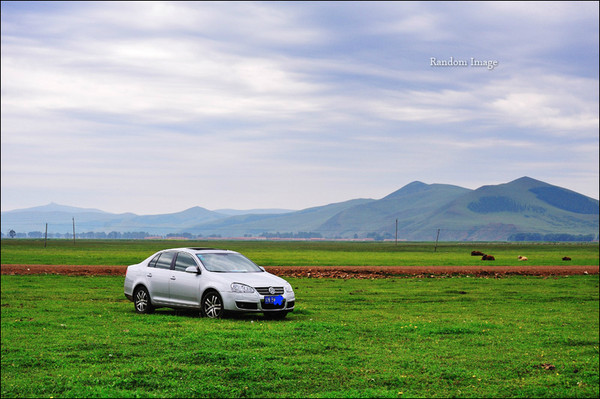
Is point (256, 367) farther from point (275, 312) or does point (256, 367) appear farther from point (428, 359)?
point (275, 312)

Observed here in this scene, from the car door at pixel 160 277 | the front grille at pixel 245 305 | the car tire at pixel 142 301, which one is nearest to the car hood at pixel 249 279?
the front grille at pixel 245 305

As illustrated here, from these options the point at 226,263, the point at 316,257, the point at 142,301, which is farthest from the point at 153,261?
the point at 316,257

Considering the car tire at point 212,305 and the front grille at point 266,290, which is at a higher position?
the front grille at point 266,290

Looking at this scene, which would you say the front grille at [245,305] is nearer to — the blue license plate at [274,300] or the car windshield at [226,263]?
the blue license plate at [274,300]

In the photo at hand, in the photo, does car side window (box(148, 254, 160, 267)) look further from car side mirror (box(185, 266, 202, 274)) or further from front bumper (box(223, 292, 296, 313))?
front bumper (box(223, 292, 296, 313))

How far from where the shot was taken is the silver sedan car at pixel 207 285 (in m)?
22.0

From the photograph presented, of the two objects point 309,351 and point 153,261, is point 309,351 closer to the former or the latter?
point 309,351

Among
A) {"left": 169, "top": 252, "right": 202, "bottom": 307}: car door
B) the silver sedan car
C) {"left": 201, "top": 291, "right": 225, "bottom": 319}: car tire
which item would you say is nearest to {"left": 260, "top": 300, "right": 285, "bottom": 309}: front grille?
the silver sedan car

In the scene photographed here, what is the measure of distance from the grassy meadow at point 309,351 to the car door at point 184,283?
0.76m

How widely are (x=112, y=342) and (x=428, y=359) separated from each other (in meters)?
7.76

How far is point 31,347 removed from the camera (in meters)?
17.4

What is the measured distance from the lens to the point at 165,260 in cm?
2412

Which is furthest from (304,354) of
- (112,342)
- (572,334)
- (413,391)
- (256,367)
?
(572,334)

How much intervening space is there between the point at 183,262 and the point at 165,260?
86 centimetres
